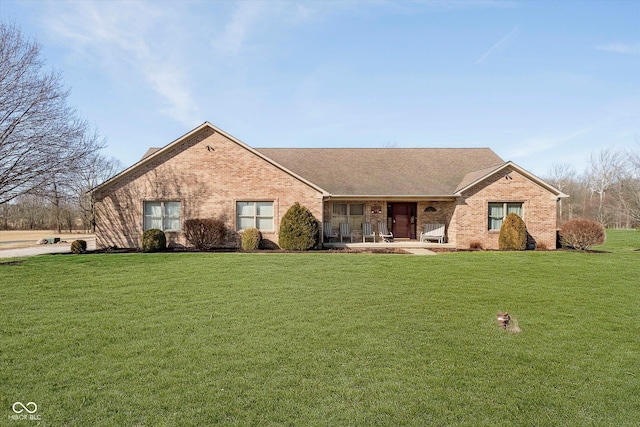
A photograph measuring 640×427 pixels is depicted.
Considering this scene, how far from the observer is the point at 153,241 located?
16453 mm

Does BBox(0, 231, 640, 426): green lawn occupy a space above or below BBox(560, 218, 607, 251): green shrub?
below

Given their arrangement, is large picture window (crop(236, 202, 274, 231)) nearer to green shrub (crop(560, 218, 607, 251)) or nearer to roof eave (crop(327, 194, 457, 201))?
roof eave (crop(327, 194, 457, 201))

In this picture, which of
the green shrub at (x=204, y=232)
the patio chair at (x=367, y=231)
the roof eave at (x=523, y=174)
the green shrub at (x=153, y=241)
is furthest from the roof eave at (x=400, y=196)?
the green shrub at (x=153, y=241)

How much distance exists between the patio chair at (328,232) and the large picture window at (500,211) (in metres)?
8.03

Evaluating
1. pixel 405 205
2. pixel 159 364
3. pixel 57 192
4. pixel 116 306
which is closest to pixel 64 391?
pixel 159 364

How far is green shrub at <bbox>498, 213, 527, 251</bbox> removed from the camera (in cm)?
1700

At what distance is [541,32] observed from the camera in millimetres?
13250

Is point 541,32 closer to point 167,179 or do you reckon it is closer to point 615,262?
point 615,262

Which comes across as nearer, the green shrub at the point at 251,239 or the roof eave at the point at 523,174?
the green shrub at the point at 251,239

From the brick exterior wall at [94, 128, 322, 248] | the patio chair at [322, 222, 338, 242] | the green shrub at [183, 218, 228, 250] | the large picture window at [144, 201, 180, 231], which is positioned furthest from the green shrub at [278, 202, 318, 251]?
the large picture window at [144, 201, 180, 231]

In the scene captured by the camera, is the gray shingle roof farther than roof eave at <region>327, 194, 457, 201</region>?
Yes

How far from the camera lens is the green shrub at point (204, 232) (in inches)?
666

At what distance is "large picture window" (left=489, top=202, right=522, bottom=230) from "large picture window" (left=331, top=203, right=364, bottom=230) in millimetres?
6650

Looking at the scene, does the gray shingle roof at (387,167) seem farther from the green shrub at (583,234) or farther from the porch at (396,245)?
the green shrub at (583,234)
